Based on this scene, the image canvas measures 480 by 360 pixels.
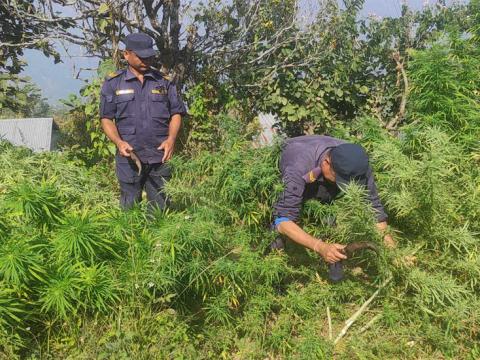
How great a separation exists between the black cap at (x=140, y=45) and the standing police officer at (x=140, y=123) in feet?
0.13

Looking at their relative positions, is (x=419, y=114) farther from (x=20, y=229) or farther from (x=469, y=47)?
(x=20, y=229)

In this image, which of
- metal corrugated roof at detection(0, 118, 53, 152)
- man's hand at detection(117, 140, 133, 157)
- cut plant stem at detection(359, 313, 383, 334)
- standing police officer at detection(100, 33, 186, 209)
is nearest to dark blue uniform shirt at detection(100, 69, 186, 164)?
standing police officer at detection(100, 33, 186, 209)

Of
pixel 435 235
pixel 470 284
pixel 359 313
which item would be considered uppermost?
pixel 435 235

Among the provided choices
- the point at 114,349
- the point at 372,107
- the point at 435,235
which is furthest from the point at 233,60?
the point at 114,349

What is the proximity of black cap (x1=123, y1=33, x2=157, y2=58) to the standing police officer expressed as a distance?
4 cm

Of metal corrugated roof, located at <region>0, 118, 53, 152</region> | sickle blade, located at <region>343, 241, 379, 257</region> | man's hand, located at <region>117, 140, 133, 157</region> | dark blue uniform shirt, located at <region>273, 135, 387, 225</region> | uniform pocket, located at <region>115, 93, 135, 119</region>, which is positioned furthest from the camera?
metal corrugated roof, located at <region>0, 118, 53, 152</region>

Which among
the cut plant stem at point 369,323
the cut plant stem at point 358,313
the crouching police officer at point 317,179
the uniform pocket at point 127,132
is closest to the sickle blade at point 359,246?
the crouching police officer at point 317,179

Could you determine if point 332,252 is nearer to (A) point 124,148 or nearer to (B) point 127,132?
(A) point 124,148

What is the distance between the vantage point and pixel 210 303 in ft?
9.37

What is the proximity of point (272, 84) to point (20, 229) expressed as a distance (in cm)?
365

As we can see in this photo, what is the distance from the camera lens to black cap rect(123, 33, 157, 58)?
11.9ft

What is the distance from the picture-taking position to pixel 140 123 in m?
3.79

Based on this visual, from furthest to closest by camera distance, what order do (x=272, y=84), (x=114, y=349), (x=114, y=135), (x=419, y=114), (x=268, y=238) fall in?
1. (x=272, y=84)
2. (x=419, y=114)
3. (x=114, y=135)
4. (x=268, y=238)
5. (x=114, y=349)

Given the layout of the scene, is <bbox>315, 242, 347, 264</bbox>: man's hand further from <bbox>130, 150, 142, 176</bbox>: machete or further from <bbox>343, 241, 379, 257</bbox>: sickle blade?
<bbox>130, 150, 142, 176</bbox>: machete
